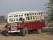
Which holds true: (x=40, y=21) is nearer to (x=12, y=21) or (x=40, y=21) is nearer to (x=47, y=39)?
(x=12, y=21)

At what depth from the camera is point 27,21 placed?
2531 cm

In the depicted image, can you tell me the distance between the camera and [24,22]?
24.8 metres

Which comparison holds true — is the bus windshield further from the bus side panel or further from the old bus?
the bus side panel

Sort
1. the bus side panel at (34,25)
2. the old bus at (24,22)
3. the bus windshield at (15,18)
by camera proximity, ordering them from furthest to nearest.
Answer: the bus side panel at (34,25), the bus windshield at (15,18), the old bus at (24,22)

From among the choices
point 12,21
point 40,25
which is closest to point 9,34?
point 12,21

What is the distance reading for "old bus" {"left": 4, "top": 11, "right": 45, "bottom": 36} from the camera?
24438 millimetres

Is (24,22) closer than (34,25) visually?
Yes

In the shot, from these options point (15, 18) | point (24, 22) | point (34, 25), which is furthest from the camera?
point (34, 25)

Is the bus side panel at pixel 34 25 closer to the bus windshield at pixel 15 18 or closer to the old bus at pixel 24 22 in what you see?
the old bus at pixel 24 22

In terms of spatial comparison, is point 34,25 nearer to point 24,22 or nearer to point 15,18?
point 24,22

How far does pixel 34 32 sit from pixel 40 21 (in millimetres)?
2374

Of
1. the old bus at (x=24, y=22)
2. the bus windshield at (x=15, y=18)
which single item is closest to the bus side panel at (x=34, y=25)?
the old bus at (x=24, y=22)

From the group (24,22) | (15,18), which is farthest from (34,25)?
(15,18)

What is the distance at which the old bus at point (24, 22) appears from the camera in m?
24.4
